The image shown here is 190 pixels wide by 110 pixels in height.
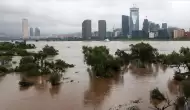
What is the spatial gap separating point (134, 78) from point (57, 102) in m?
13.4

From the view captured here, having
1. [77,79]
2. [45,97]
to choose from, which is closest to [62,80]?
[77,79]

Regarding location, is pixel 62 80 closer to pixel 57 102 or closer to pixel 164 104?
pixel 57 102

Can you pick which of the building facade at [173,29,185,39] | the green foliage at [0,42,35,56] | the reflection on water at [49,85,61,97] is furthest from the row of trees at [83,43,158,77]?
the building facade at [173,29,185,39]

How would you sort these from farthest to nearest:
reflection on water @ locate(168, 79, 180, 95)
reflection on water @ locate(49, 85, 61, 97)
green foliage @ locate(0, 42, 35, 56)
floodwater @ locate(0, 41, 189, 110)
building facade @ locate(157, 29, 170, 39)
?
1. building facade @ locate(157, 29, 170, 39)
2. green foliage @ locate(0, 42, 35, 56)
3. reflection on water @ locate(49, 85, 61, 97)
4. reflection on water @ locate(168, 79, 180, 95)
5. floodwater @ locate(0, 41, 189, 110)

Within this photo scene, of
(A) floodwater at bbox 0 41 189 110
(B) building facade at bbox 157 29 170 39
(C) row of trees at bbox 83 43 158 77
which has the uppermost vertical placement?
(B) building facade at bbox 157 29 170 39

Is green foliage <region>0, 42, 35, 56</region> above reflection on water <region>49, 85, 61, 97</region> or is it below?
above

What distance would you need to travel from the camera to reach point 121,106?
65.3 ft

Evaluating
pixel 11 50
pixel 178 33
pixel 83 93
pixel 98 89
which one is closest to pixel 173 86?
pixel 98 89

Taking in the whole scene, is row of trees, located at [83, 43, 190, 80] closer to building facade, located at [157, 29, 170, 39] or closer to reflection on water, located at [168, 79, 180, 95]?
reflection on water, located at [168, 79, 180, 95]

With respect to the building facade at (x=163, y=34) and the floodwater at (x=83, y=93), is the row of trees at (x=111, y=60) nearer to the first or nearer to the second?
the floodwater at (x=83, y=93)

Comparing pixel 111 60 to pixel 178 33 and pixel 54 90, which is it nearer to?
pixel 54 90

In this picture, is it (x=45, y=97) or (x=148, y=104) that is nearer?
(x=148, y=104)

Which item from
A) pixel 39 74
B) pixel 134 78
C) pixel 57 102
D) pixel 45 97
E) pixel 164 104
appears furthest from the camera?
pixel 39 74

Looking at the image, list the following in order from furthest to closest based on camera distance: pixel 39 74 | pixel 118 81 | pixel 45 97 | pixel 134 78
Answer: pixel 39 74, pixel 134 78, pixel 118 81, pixel 45 97
